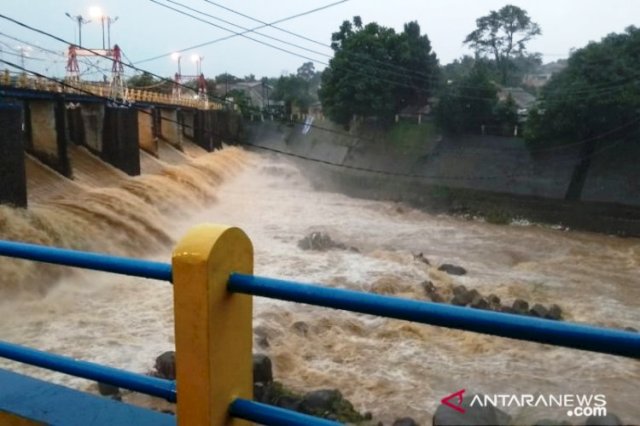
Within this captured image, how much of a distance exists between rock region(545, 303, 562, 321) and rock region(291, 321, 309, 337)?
4175 mm

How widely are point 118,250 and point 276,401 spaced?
692 cm

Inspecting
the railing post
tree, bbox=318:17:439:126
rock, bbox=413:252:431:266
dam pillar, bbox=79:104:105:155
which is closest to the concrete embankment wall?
tree, bbox=318:17:439:126

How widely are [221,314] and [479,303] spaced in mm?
9138

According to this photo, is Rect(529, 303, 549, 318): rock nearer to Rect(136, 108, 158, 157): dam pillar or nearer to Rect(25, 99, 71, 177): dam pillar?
Rect(25, 99, 71, 177): dam pillar

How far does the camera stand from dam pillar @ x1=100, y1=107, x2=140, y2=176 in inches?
698

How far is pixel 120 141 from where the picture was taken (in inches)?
701

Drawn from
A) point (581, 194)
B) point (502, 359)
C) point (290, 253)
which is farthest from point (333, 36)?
point (502, 359)

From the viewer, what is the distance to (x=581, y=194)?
19250 mm

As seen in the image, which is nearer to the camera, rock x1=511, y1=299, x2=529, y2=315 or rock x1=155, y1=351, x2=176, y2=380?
rock x1=155, y1=351, x2=176, y2=380

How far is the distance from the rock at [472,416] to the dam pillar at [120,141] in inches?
699

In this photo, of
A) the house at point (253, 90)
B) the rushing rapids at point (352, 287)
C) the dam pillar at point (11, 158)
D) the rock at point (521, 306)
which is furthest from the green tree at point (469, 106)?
the house at point (253, 90)

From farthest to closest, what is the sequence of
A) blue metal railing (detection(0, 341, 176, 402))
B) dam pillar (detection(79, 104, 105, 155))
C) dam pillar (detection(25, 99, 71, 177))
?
dam pillar (detection(79, 104, 105, 155)) < dam pillar (detection(25, 99, 71, 177)) < blue metal railing (detection(0, 341, 176, 402))

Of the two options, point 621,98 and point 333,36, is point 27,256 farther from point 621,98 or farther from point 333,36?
point 333,36

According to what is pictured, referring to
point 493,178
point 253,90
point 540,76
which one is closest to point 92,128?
point 493,178
